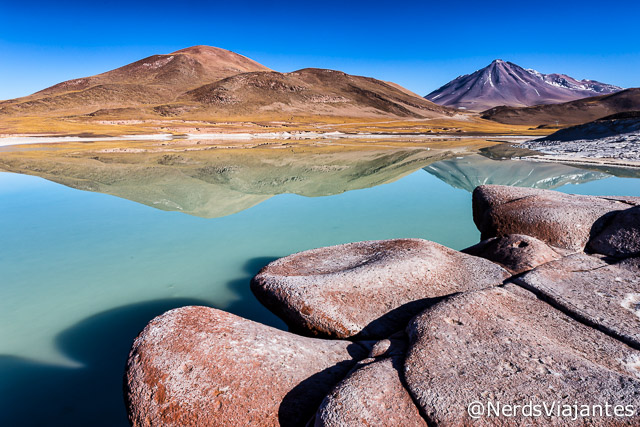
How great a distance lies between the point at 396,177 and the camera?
18.5 metres

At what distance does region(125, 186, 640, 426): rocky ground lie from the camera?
2.66 m

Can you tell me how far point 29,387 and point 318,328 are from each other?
3.31m

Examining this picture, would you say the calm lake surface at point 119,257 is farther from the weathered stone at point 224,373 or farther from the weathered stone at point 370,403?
the weathered stone at point 370,403

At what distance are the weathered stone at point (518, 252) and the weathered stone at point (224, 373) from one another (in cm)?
281

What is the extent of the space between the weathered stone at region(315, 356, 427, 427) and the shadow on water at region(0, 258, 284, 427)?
2501 mm

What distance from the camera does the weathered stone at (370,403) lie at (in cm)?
260

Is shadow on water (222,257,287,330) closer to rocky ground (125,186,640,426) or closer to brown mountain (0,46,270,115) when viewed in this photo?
rocky ground (125,186,640,426)

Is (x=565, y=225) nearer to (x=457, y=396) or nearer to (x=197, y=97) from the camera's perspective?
(x=457, y=396)

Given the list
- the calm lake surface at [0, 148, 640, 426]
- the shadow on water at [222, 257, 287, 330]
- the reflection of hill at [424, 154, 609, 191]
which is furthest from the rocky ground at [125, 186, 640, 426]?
the reflection of hill at [424, 154, 609, 191]

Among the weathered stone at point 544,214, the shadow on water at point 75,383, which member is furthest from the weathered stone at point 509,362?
the shadow on water at point 75,383

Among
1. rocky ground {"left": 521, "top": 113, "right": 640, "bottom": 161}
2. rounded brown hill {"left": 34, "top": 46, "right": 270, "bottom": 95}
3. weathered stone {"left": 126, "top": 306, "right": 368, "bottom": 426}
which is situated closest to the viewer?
weathered stone {"left": 126, "top": 306, "right": 368, "bottom": 426}

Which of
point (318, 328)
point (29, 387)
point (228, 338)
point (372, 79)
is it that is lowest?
point (29, 387)

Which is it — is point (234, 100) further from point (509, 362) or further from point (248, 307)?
point (509, 362)

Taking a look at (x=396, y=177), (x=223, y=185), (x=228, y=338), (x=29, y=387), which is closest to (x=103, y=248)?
(x=29, y=387)
